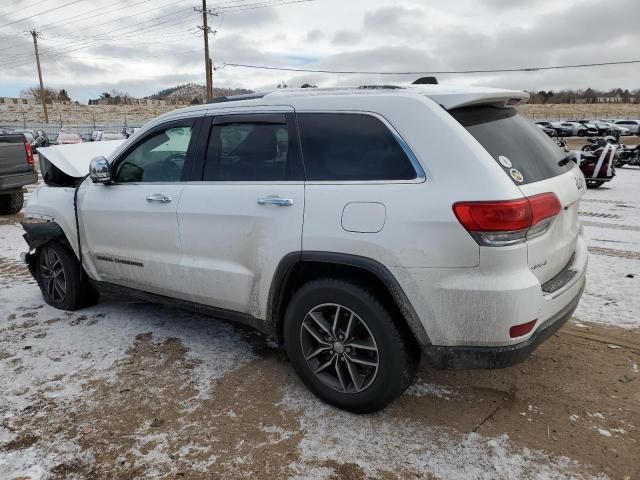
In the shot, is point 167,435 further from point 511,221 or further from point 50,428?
point 511,221

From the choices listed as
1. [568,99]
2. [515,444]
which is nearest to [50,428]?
[515,444]

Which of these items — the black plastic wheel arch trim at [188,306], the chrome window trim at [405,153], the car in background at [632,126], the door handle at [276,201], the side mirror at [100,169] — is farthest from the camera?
the car in background at [632,126]

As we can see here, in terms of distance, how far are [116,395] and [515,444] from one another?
2.43 metres

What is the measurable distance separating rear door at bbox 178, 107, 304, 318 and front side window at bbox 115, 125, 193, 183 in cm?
24

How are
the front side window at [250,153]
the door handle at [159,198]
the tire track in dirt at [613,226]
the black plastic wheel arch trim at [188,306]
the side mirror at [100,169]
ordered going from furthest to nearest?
the tire track in dirt at [613,226] → the side mirror at [100,169] → the door handle at [159,198] → the black plastic wheel arch trim at [188,306] → the front side window at [250,153]

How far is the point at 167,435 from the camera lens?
292 centimetres

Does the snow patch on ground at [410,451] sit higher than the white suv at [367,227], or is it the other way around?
the white suv at [367,227]

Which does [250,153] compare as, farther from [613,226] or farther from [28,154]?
[28,154]

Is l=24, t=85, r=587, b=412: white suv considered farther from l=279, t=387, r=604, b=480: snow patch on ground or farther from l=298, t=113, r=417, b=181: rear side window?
l=279, t=387, r=604, b=480: snow patch on ground

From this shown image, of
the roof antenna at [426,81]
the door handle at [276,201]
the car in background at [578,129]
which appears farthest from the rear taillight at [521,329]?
the car in background at [578,129]

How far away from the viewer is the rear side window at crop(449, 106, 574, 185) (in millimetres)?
2732

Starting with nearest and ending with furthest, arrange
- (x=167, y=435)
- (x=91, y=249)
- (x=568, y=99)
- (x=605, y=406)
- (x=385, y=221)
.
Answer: (x=385, y=221), (x=167, y=435), (x=605, y=406), (x=91, y=249), (x=568, y=99)

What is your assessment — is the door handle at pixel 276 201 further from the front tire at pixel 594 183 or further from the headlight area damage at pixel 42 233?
the front tire at pixel 594 183

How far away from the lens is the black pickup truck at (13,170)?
9.62 m
